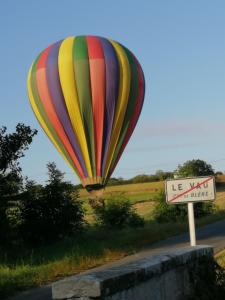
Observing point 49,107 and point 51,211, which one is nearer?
point 51,211

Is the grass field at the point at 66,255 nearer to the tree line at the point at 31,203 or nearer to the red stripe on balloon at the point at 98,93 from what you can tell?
the tree line at the point at 31,203

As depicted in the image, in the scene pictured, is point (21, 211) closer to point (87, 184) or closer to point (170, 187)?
point (87, 184)

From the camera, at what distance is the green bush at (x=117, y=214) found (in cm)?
3412

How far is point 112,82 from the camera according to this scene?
1110 inches

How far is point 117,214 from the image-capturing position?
117 feet

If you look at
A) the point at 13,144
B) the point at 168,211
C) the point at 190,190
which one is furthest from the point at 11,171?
the point at 168,211

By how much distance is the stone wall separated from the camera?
16.3 feet

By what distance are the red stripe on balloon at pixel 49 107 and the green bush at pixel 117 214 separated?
5714 mm

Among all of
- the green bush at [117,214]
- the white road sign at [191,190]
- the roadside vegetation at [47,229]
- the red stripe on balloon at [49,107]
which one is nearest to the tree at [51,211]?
the roadside vegetation at [47,229]

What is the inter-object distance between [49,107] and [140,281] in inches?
882

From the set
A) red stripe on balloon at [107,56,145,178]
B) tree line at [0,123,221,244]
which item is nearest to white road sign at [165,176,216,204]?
tree line at [0,123,221,244]

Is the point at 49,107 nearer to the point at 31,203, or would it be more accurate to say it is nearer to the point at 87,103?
the point at 87,103

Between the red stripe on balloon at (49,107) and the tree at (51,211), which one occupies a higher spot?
the red stripe on balloon at (49,107)

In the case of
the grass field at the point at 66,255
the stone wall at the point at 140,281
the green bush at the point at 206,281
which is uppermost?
the stone wall at the point at 140,281
